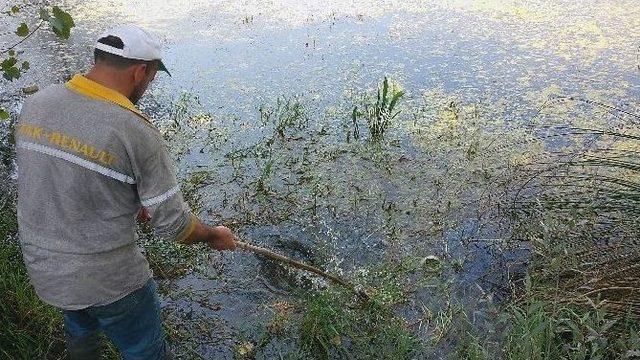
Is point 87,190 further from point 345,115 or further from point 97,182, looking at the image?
point 345,115

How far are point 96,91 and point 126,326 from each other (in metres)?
0.79

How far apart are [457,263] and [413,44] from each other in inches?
125

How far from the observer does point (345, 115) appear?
4461mm

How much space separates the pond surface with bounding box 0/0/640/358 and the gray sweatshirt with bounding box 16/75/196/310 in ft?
3.00

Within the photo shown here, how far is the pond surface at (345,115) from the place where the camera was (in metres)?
2.95

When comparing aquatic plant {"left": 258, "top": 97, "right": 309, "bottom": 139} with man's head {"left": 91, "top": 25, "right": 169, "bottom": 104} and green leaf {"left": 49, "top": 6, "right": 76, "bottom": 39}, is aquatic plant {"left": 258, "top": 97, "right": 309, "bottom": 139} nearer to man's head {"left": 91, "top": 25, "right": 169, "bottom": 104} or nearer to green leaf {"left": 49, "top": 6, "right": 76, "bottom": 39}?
green leaf {"left": 49, "top": 6, "right": 76, "bottom": 39}

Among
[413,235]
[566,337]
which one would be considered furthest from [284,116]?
[566,337]

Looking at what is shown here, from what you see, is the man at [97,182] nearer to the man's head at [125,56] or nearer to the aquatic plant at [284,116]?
the man's head at [125,56]

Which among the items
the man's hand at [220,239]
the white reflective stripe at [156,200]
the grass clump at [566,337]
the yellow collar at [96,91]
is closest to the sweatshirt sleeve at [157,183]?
the white reflective stripe at [156,200]

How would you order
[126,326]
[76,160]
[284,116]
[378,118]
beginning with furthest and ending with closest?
[284,116], [378,118], [126,326], [76,160]

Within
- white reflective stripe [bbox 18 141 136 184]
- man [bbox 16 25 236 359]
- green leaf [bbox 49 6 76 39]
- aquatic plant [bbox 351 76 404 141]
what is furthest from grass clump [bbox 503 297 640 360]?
aquatic plant [bbox 351 76 404 141]

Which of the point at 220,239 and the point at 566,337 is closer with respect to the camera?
the point at 220,239

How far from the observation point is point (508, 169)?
12.1 ft

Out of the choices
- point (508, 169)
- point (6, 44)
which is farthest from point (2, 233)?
point (6, 44)
